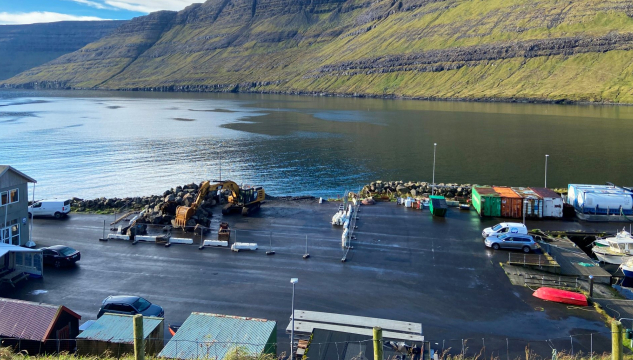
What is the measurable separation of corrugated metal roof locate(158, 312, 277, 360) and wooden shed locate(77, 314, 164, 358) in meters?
1.45

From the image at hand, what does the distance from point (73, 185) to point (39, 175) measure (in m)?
10.2

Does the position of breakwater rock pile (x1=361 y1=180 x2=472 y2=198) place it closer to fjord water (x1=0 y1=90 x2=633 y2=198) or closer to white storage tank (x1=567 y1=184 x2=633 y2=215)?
fjord water (x1=0 y1=90 x2=633 y2=198)

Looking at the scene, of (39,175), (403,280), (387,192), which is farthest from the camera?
(39,175)

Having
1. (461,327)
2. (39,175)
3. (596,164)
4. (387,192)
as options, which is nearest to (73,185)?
(39,175)

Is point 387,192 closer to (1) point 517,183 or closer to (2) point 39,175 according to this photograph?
(1) point 517,183

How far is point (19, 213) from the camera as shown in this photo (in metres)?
33.2

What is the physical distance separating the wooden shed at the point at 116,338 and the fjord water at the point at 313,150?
4525 cm

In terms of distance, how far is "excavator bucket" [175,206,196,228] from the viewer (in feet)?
128

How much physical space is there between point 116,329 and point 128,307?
13.1ft

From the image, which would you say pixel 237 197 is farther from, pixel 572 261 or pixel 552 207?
pixel 552 207

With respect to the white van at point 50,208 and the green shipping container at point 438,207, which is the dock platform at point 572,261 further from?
the white van at point 50,208

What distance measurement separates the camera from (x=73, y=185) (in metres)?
70.0

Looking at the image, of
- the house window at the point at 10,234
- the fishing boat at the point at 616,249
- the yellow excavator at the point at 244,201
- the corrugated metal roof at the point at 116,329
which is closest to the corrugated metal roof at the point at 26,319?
the corrugated metal roof at the point at 116,329

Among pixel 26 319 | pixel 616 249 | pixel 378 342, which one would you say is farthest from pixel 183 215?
pixel 616 249
